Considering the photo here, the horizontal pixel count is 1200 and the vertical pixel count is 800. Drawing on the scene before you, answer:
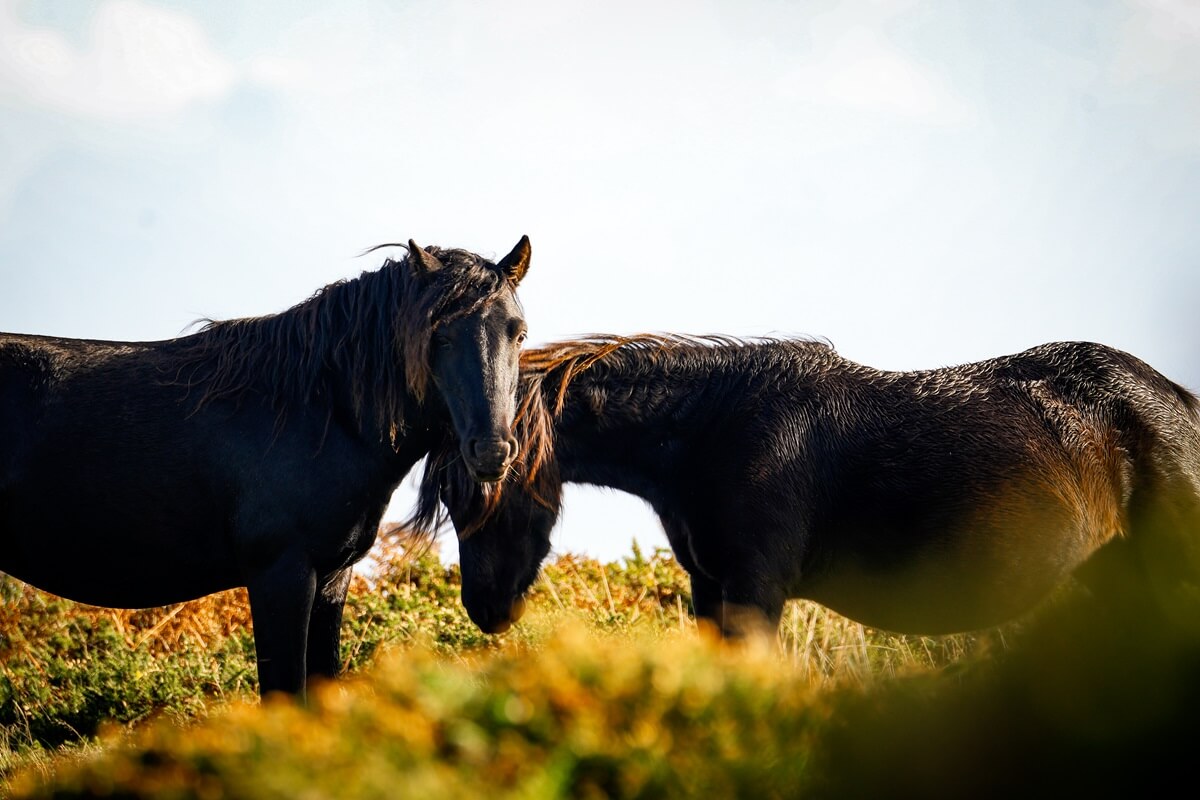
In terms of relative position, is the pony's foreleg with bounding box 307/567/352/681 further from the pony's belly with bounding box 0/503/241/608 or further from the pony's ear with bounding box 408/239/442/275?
the pony's ear with bounding box 408/239/442/275

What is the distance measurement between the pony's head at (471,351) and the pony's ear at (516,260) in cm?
14

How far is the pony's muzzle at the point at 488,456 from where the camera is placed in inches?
177

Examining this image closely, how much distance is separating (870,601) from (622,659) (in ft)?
11.7

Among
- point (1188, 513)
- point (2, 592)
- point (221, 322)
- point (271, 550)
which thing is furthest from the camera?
point (2, 592)

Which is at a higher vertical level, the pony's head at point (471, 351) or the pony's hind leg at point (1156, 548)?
the pony's head at point (471, 351)

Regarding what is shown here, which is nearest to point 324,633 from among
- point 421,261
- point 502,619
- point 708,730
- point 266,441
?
point 266,441

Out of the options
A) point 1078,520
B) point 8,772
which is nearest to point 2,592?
point 8,772

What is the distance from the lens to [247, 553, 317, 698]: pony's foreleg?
4621mm

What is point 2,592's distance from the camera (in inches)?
368

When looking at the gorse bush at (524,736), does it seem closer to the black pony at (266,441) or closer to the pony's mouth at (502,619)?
the black pony at (266,441)

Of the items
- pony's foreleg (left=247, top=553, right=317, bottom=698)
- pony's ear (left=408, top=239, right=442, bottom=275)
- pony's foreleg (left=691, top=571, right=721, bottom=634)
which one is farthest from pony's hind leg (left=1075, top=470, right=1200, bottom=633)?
pony's foreleg (left=247, top=553, right=317, bottom=698)

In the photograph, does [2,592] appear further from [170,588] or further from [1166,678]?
[1166,678]

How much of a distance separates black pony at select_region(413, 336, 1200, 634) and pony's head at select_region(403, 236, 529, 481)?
0.85 m

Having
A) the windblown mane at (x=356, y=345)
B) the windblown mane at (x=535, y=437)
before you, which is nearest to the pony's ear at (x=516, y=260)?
the windblown mane at (x=356, y=345)
